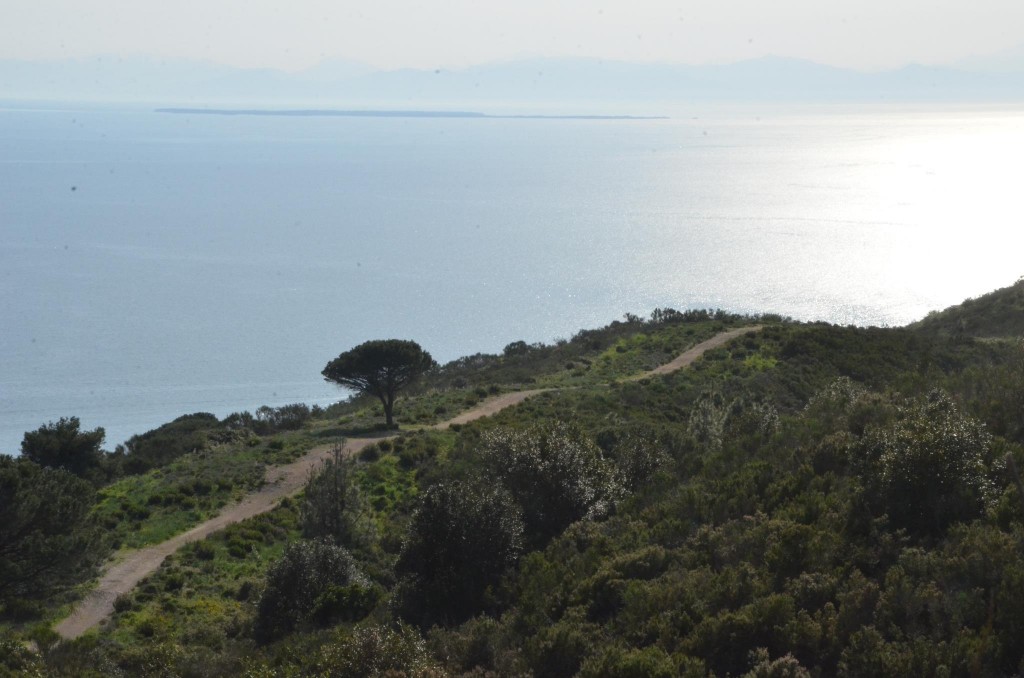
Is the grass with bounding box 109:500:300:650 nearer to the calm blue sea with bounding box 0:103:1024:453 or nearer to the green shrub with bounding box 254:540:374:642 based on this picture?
the green shrub with bounding box 254:540:374:642

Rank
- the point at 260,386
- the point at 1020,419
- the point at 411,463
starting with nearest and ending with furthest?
1. the point at 1020,419
2. the point at 411,463
3. the point at 260,386

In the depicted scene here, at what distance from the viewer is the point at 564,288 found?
8756 cm

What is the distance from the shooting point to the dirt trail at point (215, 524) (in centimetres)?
1828

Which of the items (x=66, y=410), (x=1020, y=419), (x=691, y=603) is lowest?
(x=66, y=410)

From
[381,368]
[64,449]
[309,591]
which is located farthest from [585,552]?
[64,449]

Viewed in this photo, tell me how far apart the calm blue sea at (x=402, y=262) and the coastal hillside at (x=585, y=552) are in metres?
29.8

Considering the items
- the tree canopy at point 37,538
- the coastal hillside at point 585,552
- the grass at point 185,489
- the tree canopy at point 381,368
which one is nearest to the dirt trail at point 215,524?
the coastal hillside at point 585,552

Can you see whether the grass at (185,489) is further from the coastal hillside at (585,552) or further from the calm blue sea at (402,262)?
the calm blue sea at (402,262)

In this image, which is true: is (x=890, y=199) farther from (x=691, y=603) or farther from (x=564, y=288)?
(x=691, y=603)

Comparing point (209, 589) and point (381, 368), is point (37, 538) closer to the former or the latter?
point (209, 589)

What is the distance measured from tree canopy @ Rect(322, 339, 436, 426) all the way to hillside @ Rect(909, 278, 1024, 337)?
76.3 ft

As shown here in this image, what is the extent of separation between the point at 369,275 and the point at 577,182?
7768 cm

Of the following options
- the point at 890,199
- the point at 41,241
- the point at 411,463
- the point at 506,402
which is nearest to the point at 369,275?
the point at 41,241

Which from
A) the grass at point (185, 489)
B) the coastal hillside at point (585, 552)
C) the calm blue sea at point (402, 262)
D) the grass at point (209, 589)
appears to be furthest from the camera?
the calm blue sea at point (402, 262)
